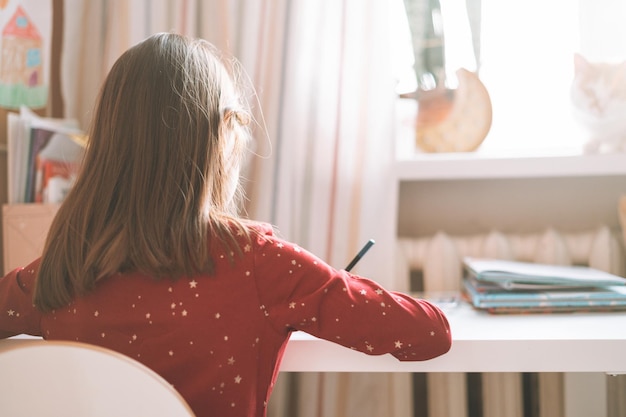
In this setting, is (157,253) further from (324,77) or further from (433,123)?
(433,123)

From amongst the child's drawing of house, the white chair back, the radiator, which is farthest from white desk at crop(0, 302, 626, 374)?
the child's drawing of house

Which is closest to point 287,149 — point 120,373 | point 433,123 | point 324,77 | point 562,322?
point 324,77

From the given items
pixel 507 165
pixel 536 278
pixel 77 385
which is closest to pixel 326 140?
pixel 507 165

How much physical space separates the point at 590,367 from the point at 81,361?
0.64m

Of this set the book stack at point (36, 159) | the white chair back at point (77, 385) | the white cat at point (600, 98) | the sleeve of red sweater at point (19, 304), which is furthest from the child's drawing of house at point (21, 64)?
the white cat at point (600, 98)

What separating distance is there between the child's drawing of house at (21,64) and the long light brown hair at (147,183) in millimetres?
660

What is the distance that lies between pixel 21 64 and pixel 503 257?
1136 mm

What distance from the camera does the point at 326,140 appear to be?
1.29m

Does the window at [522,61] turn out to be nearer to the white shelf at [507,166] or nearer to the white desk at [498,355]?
the white shelf at [507,166]

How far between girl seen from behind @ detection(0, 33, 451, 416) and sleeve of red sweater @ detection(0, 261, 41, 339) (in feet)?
0.08

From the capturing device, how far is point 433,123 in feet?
4.54

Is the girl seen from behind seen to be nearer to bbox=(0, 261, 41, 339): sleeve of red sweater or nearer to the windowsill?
bbox=(0, 261, 41, 339): sleeve of red sweater

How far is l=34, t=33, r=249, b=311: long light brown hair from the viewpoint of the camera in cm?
71

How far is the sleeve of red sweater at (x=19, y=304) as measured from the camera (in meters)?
0.80
